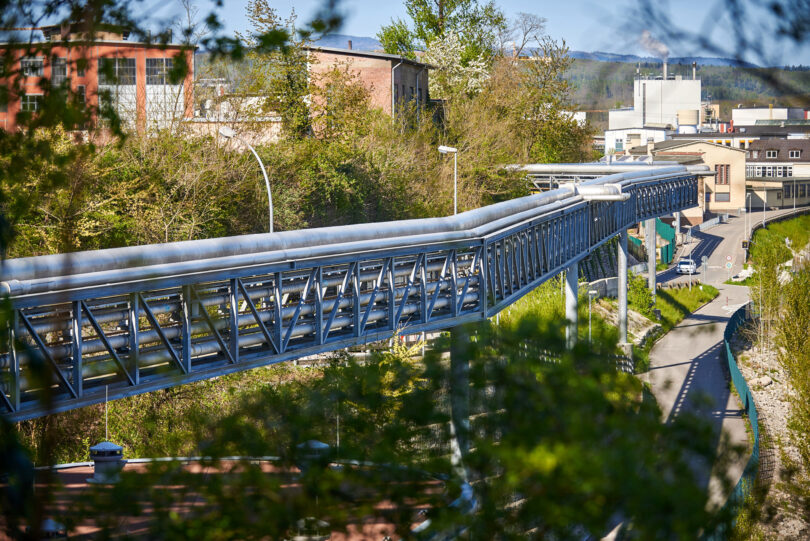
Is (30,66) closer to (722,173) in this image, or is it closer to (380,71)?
(380,71)

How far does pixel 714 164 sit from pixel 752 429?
25.5 metres

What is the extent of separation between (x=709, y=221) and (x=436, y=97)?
2818cm

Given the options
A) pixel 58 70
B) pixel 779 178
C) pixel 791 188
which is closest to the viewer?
pixel 58 70

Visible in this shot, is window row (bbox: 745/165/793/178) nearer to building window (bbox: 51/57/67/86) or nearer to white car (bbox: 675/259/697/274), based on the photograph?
building window (bbox: 51/57/67/86)

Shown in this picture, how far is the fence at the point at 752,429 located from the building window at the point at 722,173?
630 cm

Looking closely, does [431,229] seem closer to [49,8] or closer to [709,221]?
[49,8]

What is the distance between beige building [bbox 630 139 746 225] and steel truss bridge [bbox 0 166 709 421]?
15696 millimetres

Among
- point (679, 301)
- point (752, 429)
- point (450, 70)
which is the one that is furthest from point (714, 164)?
point (752, 429)

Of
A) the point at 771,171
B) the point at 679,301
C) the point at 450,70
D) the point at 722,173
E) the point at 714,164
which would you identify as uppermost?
the point at 450,70

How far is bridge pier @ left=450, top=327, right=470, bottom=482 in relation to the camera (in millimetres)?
4371

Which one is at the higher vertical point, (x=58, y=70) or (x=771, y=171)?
(x=58, y=70)

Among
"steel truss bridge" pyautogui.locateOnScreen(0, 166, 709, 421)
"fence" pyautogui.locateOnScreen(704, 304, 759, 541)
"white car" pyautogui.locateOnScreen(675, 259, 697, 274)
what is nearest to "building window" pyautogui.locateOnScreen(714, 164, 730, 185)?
"fence" pyautogui.locateOnScreen(704, 304, 759, 541)

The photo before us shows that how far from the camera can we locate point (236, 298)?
44.0 feet

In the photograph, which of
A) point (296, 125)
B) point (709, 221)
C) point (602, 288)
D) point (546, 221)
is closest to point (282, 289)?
point (546, 221)
